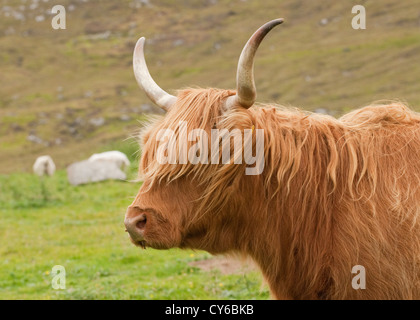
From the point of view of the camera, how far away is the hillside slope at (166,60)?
56.5 metres

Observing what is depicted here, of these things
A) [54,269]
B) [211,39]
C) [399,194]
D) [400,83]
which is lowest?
[54,269]

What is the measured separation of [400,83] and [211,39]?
40.7 meters

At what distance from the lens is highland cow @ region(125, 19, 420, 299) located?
12.9 ft

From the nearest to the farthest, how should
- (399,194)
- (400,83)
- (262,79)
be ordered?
1. (399,194)
2. (400,83)
3. (262,79)

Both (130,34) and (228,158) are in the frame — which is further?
(130,34)

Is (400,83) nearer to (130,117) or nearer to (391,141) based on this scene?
(130,117)

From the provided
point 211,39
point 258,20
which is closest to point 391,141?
point 211,39

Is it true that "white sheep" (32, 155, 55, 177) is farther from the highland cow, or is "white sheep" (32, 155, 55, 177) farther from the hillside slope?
the highland cow

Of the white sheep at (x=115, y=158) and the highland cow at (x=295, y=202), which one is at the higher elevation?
the highland cow at (x=295, y=202)

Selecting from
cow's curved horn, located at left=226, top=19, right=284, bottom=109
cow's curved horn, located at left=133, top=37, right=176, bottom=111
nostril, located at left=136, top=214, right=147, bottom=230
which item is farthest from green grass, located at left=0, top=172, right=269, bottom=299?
cow's curved horn, located at left=226, top=19, right=284, bottom=109

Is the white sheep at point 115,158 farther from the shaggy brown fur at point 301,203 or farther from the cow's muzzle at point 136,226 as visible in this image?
the cow's muzzle at point 136,226

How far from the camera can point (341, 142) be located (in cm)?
432

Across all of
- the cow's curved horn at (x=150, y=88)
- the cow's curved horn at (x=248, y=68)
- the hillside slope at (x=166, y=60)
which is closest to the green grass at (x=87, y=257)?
the cow's curved horn at (x=150, y=88)

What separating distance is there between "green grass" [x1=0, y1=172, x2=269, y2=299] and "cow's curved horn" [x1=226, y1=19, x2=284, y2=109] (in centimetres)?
141
